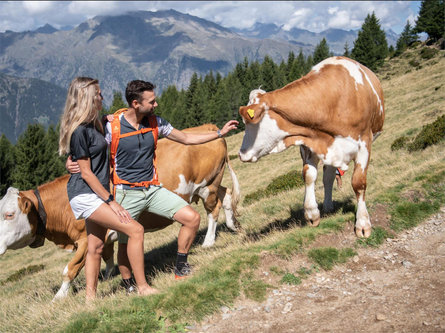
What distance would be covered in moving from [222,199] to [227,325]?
565cm

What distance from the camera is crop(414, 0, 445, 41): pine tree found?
6078 centimetres

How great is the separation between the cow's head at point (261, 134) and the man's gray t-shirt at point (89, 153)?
213 cm

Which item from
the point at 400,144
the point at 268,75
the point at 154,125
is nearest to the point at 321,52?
the point at 268,75

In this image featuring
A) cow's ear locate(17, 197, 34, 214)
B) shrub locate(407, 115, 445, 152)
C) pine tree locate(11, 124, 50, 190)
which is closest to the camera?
cow's ear locate(17, 197, 34, 214)

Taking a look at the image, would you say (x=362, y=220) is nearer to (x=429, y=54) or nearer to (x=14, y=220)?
(x=14, y=220)

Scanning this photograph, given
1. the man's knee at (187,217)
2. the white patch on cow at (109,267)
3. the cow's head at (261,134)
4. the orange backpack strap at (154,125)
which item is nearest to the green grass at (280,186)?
the white patch on cow at (109,267)

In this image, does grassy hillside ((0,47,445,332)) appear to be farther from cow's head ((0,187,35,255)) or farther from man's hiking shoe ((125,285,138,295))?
cow's head ((0,187,35,255))

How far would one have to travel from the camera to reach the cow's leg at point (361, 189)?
236 inches

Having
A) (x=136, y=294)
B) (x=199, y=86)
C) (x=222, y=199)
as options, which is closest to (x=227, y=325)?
(x=136, y=294)

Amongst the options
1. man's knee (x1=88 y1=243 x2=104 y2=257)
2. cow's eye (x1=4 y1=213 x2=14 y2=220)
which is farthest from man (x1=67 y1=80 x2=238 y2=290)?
cow's eye (x1=4 y1=213 x2=14 y2=220)

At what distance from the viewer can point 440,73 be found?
1419 inches

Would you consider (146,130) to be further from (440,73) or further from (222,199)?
(440,73)

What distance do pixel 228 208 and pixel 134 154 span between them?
4.70m

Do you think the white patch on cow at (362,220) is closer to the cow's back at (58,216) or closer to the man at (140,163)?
the man at (140,163)
